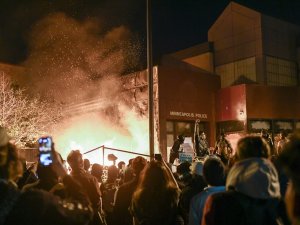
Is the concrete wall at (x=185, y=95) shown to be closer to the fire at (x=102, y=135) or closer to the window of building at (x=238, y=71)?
the fire at (x=102, y=135)

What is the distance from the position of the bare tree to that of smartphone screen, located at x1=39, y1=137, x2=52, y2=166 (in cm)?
2239

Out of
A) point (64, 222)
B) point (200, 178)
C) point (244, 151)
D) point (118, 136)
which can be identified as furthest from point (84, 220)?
point (118, 136)

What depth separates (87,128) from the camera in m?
22.7

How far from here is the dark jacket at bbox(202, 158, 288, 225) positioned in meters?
2.91

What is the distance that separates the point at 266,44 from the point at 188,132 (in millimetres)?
8199

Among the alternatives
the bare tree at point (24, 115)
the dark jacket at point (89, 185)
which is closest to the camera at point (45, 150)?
the dark jacket at point (89, 185)

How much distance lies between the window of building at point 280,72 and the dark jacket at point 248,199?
22735 millimetres

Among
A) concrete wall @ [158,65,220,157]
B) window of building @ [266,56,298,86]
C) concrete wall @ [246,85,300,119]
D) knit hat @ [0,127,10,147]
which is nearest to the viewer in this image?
knit hat @ [0,127,10,147]

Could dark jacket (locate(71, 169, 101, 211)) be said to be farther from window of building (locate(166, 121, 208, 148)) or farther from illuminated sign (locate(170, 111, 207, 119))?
illuminated sign (locate(170, 111, 207, 119))

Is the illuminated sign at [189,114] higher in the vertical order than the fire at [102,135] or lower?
higher

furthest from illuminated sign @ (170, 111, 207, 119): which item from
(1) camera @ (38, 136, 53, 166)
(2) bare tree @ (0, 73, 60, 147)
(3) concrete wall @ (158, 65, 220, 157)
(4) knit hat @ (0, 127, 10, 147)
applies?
(4) knit hat @ (0, 127, 10, 147)

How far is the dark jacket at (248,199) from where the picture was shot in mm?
2908

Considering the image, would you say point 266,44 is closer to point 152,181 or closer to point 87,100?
point 87,100

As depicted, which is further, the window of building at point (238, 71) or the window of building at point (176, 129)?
the window of building at point (238, 71)
